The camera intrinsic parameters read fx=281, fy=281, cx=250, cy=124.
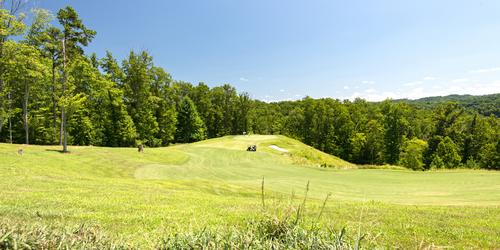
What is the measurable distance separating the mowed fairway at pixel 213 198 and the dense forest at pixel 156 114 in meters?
9.21

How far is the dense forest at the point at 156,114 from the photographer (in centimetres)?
2966

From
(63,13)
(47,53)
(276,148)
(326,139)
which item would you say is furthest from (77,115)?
(326,139)

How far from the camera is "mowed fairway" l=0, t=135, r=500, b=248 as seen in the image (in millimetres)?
5621

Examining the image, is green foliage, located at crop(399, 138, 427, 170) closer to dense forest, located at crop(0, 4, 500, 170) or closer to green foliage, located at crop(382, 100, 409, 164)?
dense forest, located at crop(0, 4, 500, 170)

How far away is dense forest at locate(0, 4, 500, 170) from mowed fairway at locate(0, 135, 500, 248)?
921 cm

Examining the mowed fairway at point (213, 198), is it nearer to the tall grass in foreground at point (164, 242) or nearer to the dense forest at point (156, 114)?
the tall grass in foreground at point (164, 242)

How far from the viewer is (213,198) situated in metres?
10.5

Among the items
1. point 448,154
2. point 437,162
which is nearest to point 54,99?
point 437,162

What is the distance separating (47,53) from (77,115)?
11.6 m

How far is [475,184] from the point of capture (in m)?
16.6

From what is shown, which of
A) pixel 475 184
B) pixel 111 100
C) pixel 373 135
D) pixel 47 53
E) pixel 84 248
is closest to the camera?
pixel 84 248

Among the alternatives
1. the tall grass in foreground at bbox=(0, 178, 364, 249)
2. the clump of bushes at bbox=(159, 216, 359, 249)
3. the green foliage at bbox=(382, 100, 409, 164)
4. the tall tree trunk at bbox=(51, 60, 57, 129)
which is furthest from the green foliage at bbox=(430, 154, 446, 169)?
the tall tree trunk at bbox=(51, 60, 57, 129)

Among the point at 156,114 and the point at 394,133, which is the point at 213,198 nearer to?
the point at 156,114

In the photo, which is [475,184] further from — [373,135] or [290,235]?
[373,135]
